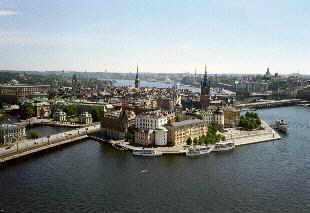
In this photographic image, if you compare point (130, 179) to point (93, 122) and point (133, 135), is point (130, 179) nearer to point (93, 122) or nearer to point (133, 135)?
point (133, 135)

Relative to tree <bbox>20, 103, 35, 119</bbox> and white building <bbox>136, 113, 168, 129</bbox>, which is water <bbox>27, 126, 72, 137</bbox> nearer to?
tree <bbox>20, 103, 35, 119</bbox>

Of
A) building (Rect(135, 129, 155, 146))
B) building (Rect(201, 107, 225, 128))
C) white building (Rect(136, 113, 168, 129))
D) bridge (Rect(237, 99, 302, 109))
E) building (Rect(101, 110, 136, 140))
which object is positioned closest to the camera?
building (Rect(135, 129, 155, 146))

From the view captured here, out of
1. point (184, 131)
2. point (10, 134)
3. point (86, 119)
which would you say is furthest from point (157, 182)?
point (86, 119)

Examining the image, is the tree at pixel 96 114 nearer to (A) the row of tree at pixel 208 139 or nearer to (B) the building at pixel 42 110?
(B) the building at pixel 42 110

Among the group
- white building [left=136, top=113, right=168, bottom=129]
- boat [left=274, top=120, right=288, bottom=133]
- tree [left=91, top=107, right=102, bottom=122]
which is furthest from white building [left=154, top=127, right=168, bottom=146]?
tree [left=91, top=107, right=102, bottom=122]

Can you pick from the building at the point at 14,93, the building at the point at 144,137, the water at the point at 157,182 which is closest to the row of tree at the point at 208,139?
the water at the point at 157,182

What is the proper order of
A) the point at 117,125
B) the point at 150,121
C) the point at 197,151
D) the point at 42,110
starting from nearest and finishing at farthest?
the point at 197,151 → the point at 150,121 → the point at 117,125 → the point at 42,110

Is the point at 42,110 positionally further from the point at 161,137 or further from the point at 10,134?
the point at 161,137
